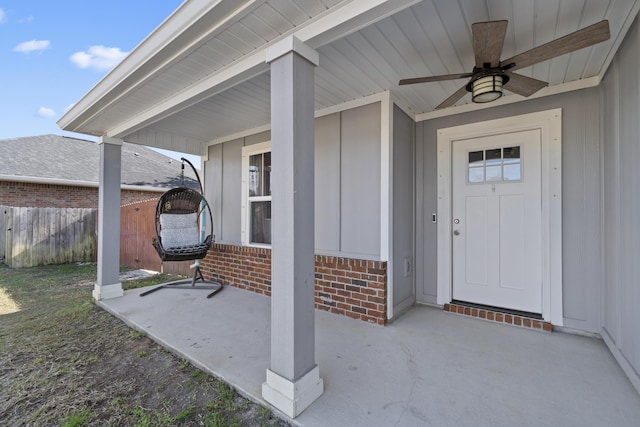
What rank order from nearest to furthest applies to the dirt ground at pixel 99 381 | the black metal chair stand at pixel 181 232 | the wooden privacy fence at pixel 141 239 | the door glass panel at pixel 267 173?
the dirt ground at pixel 99 381, the black metal chair stand at pixel 181 232, the door glass panel at pixel 267 173, the wooden privacy fence at pixel 141 239

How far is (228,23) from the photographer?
6.00ft

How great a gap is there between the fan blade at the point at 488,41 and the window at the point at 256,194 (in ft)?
9.62

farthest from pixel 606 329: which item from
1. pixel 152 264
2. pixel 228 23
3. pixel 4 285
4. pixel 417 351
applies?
pixel 4 285

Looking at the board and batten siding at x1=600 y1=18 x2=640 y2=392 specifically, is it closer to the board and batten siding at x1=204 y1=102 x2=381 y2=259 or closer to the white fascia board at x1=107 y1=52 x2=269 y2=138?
the board and batten siding at x1=204 y1=102 x2=381 y2=259

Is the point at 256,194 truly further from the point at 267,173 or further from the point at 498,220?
the point at 498,220

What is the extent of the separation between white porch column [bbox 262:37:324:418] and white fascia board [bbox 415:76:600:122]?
2.22m

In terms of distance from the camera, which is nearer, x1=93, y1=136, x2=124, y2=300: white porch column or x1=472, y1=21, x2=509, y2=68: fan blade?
x1=472, y1=21, x2=509, y2=68: fan blade

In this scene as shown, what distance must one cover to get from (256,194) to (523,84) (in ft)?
11.3

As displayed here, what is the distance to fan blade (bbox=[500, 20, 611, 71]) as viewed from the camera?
1529 mm

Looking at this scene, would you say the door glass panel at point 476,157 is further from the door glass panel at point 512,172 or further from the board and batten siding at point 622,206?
the board and batten siding at point 622,206

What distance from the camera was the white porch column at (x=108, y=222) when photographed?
3924 millimetres

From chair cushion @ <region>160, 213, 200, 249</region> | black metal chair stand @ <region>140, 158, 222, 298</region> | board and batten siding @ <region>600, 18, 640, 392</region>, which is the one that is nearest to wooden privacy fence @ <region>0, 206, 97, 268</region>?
black metal chair stand @ <region>140, 158, 222, 298</region>

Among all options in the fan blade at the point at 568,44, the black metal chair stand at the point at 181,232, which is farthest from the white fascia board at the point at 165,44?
the fan blade at the point at 568,44

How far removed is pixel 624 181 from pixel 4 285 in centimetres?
848
